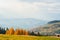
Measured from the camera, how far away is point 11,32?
11742 millimetres

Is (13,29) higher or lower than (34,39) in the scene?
higher

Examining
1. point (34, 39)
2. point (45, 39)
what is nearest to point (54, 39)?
point (45, 39)

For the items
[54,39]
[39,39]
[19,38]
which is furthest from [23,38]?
[54,39]

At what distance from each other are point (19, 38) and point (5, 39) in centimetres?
81

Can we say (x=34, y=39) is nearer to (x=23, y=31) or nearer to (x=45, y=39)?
(x=45, y=39)

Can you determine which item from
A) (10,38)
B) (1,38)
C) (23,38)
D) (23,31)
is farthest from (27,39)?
(23,31)

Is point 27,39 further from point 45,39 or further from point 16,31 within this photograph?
point 16,31

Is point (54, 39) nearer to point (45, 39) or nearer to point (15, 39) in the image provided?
point (45, 39)

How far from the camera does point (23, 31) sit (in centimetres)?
1212

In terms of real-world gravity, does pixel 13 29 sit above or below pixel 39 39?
above

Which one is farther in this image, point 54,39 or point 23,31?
point 23,31

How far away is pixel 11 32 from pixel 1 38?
63.4 inches

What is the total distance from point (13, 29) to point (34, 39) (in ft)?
8.21

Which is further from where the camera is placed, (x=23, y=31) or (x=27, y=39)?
(x=23, y=31)
